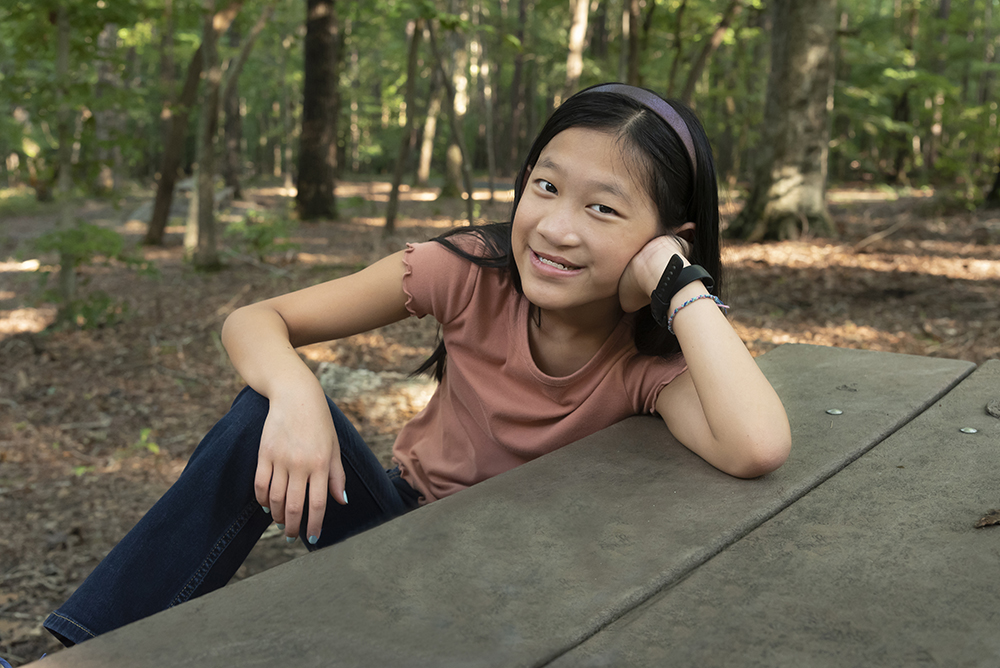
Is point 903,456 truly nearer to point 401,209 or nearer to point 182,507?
point 182,507

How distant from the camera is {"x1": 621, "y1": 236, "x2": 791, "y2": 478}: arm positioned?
4.40 ft

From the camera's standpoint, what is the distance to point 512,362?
70.4 inches

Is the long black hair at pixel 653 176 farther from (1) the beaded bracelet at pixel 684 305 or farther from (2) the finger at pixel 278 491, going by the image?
(2) the finger at pixel 278 491

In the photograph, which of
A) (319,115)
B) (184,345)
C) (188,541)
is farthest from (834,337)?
(319,115)

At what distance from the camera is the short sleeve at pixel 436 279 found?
1.80m

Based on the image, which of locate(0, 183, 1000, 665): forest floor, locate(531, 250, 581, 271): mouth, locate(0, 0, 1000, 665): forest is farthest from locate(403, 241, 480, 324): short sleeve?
locate(0, 183, 1000, 665): forest floor

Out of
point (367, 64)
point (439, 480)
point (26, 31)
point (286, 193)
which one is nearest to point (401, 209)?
point (286, 193)

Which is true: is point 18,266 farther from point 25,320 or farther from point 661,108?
point 661,108

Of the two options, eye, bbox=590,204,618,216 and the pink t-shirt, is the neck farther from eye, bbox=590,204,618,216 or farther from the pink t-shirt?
eye, bbox=590,204,618,216

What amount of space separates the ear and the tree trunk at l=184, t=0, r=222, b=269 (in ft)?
→ 21.6

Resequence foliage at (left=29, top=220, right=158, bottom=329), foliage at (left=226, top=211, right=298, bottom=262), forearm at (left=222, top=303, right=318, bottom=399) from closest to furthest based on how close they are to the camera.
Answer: forearm at (left=222, top=303, right=318, bottom=399) → foliage at (left=29, top=220, right=158, bottom=329) → foliage at (left=226, top=211, right=298, bottom=262)

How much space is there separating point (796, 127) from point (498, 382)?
7450 mm

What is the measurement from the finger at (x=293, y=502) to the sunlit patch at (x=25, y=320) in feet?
17.6

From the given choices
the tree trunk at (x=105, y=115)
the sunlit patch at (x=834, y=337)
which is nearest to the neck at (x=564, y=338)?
the sunlit patch at (x=834, y=337)
